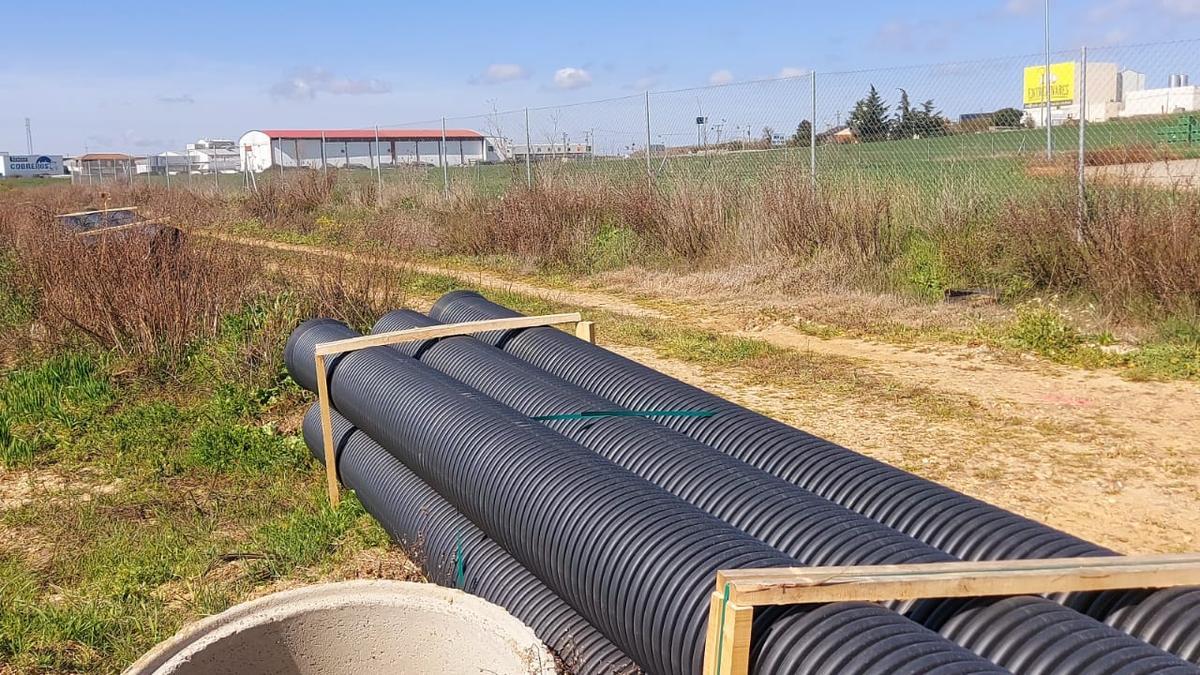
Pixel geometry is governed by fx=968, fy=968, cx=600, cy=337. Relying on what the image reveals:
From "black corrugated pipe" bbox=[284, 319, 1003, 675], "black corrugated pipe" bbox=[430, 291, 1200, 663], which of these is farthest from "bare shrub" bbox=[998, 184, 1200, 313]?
"black corrugated pipe" bbox=[284, 319, 1003, 675]

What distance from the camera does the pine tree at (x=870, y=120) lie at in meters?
11.6

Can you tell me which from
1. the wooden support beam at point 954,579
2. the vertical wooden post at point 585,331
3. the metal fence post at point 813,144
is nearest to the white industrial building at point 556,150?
the metal fence post at point 813,144

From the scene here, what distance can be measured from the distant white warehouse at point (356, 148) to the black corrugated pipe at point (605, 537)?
566 inches

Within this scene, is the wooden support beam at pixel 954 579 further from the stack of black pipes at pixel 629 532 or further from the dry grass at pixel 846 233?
the dry grass at pixel 846 233

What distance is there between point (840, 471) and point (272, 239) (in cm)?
1739

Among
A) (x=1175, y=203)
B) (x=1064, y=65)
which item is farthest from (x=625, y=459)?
(x=1064, y=65)

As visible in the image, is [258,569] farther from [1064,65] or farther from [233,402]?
[1064,65]

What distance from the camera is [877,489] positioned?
3.09 metres

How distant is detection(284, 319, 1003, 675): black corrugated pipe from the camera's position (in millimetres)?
1951

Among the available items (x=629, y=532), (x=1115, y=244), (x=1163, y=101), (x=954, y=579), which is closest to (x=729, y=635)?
(x=954, y=579)

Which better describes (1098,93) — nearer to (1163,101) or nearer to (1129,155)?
(1163,101)

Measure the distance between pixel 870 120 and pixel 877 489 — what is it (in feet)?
31.5

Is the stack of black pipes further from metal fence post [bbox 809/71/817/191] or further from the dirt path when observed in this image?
metal fence post [bbox 809/71/817/191]

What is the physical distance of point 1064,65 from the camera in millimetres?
10023
